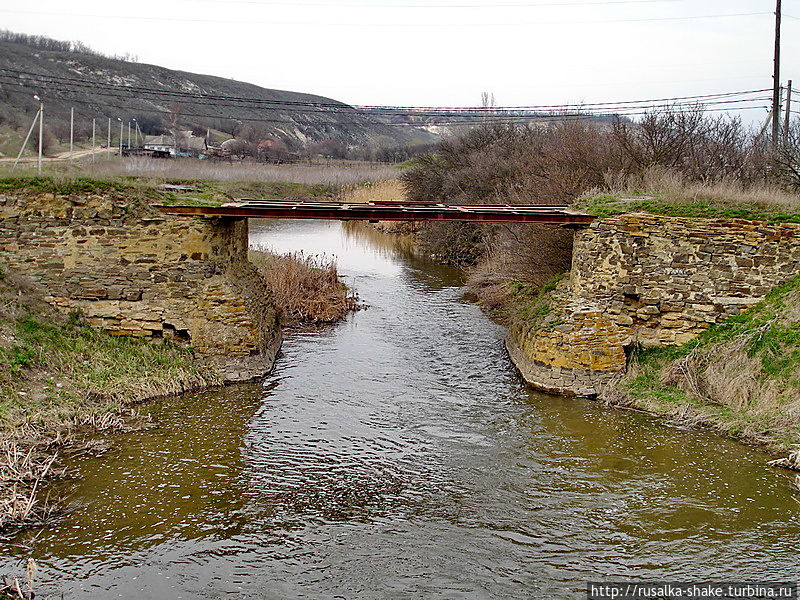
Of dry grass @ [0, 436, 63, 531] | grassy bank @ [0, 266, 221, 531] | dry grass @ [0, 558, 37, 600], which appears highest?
grassy bank @ [0, 266, 221, 531]

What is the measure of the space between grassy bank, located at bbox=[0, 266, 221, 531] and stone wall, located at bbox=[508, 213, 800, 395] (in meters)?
6.81

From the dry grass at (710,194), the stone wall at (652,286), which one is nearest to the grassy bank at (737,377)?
the stone wall at (652,286)

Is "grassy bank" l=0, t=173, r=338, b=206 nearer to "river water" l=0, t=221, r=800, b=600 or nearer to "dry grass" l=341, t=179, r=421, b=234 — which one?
"river water" l=0, t=221, r=800, b=600

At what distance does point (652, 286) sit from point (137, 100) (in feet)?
229

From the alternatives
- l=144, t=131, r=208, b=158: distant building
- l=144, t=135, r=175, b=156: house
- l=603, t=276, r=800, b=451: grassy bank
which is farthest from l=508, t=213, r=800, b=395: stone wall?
l=144, t=131, r=208, b=158: distant building

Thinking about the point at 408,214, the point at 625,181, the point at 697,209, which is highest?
the point at 625,181

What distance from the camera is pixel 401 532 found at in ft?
28.7

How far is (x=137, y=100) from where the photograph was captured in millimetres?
73250

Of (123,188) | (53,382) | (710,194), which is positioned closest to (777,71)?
(710,194)

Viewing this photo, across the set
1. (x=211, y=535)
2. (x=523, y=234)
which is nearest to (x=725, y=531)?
(x=211, y=535)

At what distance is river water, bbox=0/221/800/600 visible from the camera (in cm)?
785

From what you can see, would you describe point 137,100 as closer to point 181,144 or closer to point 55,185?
point 181,144

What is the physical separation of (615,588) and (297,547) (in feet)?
11.5

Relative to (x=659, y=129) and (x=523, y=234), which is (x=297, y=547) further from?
(x=659, y=129)
